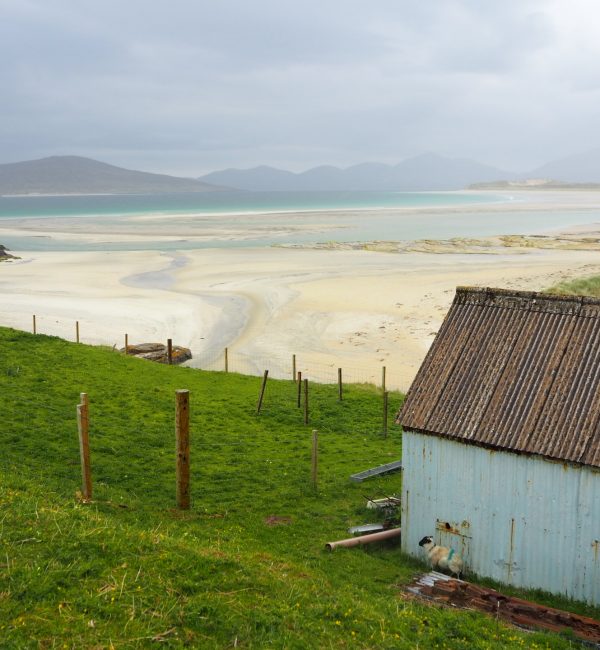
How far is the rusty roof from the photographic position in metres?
14.1

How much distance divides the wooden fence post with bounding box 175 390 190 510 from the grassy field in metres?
0.40

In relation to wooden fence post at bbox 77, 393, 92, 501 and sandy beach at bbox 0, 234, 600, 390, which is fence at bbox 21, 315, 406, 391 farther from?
wooden fence post at bbox 77, 393, 92, 501

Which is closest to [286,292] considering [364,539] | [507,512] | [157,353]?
[157,353]

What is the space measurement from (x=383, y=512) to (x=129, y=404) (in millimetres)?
10370

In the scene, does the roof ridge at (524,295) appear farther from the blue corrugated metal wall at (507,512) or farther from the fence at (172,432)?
the fence at (172,432)

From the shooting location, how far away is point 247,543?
14406mm

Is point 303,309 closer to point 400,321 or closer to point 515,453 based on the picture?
point 400,321

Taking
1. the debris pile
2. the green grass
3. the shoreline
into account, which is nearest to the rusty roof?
the debris pile

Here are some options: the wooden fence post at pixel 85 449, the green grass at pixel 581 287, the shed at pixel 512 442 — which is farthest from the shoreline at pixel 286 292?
the wooden fence post at pixel 85 449

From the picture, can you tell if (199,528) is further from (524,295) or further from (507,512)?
(524,295)

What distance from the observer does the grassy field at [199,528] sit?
9.87 m

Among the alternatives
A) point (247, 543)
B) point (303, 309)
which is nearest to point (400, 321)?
point (303, 309)

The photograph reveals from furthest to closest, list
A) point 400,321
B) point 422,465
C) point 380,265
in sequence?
point 380,265 → point 400,321 → point 422,465

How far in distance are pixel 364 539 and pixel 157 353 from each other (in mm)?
20959
